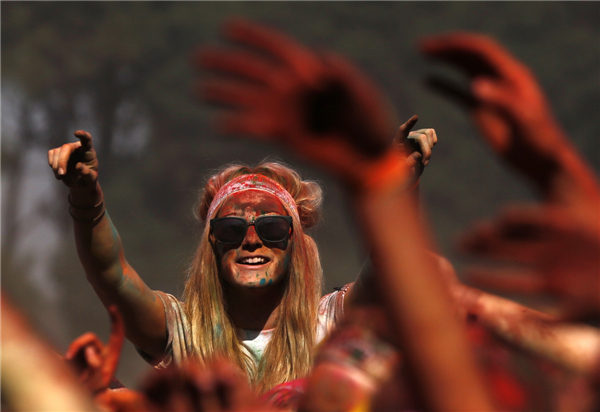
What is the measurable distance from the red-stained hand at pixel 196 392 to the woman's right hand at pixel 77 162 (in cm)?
95

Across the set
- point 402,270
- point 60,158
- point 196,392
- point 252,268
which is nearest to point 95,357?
point 196,392

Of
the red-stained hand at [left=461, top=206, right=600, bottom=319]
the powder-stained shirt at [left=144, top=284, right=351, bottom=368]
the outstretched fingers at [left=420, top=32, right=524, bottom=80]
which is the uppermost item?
the powder-stained shirt at [left=144, top=284, right=351, bottom=368]

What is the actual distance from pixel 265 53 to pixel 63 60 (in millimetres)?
8409

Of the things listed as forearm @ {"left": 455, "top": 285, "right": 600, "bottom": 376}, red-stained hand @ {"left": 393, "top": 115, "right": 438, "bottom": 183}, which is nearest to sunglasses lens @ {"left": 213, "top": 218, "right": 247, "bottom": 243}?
red-stained hand @ {"left": 393, "top": 115, "right": 438, "bottom": 183}

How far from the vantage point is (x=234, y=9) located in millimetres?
8578

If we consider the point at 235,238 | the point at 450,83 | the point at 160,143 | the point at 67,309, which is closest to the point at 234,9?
the point at 160,143

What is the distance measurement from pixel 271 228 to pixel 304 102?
4.14ft

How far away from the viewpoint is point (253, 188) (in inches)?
86.4

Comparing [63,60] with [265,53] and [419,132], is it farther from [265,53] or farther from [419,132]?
[265,53]

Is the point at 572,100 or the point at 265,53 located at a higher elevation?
the point at 572,100

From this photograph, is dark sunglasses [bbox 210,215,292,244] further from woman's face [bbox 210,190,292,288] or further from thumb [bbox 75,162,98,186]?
thumb [bbox 75,162,98,186]

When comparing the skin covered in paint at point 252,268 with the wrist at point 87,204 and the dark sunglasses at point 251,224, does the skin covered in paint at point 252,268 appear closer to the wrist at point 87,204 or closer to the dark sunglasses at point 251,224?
the dark sunglasses at point 251,224

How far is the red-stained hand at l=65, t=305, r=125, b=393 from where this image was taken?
103 cm

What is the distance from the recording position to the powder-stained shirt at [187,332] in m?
2.07
